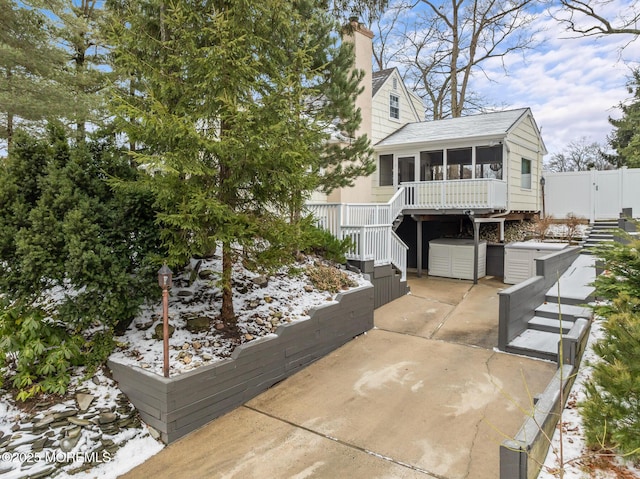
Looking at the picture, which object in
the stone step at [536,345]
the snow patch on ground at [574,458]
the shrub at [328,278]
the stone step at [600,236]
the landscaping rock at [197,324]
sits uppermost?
the stone step at [600,236]

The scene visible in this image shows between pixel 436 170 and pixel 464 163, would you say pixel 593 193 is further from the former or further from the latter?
pixel 436 170

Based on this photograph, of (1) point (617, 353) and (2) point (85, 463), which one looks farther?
(2) point (85, 463)

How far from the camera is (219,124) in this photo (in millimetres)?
4418

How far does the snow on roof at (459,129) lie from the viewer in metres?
11.4

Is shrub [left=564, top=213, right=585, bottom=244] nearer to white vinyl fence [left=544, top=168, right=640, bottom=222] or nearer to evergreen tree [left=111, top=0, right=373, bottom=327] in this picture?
white vinyl fence [left=544, top=168, right=640, bottom=222]

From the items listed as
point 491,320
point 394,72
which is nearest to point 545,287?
point 491,320

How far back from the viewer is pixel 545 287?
709cm

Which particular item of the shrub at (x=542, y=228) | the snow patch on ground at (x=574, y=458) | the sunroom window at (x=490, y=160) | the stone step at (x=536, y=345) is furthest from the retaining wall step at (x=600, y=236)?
the snow patch on ground at (x=574, y=458)

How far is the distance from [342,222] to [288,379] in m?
4.01

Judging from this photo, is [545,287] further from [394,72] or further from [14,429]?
[394,72]

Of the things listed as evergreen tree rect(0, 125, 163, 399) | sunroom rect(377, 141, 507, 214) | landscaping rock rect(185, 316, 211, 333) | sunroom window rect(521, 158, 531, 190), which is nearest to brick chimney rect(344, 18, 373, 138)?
sunroom rect(377, 141, 507, 214)

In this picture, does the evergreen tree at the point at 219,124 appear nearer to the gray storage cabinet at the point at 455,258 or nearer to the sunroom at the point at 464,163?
the sunroom at the point at 464,163

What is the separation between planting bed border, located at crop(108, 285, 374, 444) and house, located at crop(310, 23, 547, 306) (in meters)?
3.66

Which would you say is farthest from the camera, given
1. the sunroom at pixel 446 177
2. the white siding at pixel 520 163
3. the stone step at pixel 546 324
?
the white siding at pixel 520 163
